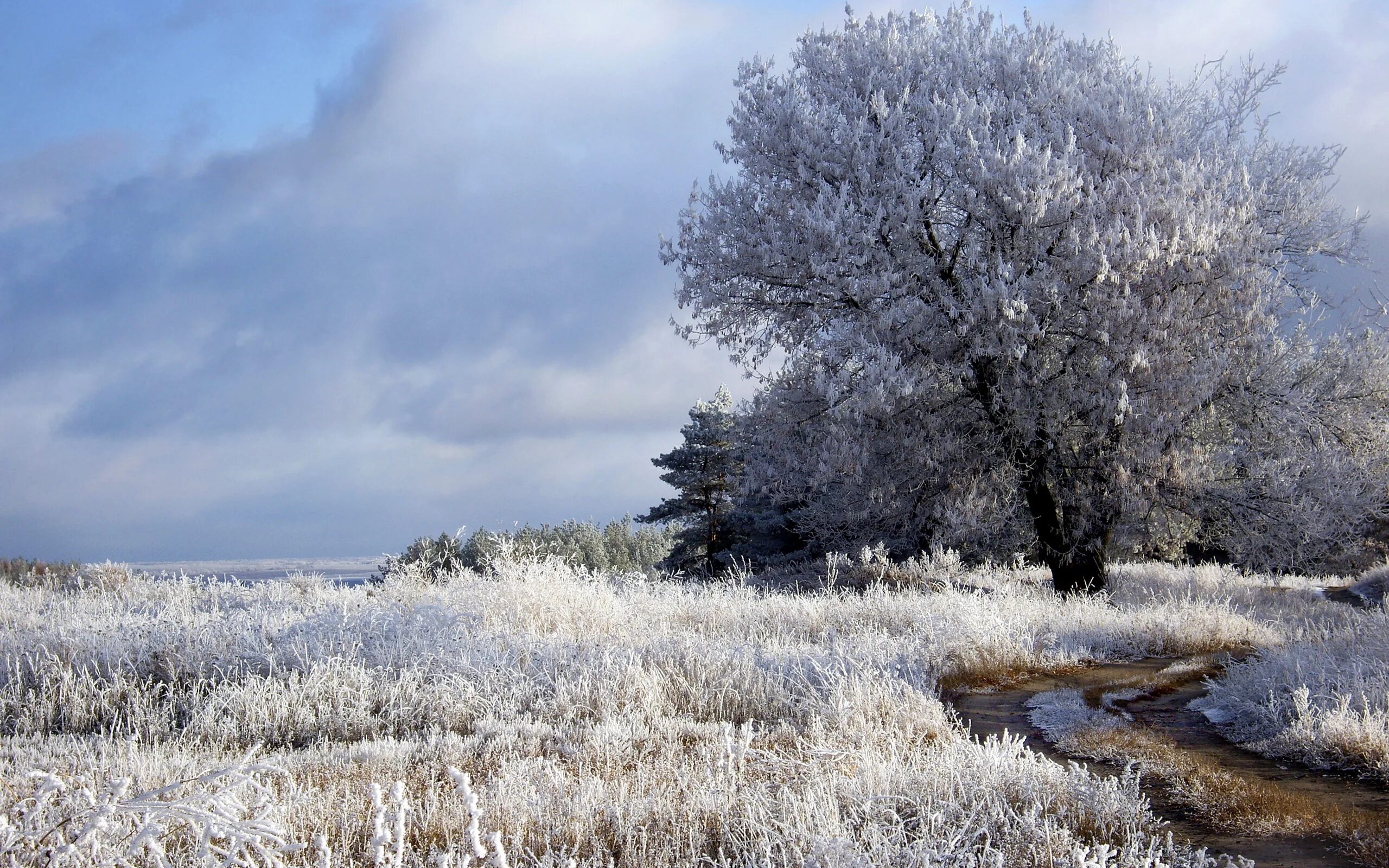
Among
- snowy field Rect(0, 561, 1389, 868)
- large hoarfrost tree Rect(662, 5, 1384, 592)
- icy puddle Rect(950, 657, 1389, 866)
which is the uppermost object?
large hoarfrost tree Rect(662, 5, 1384, 592)

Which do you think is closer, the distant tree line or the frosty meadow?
the frosty meadow

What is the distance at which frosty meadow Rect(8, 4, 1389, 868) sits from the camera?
3955 mm

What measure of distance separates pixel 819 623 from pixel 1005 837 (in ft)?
20.6

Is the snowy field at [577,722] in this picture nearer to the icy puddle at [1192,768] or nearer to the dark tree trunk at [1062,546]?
the icy puddle at [1192,768]

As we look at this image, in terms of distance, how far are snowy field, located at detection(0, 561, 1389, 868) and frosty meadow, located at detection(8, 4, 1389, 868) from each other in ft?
0.12

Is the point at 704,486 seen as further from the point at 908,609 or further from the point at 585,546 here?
the point at 908,609

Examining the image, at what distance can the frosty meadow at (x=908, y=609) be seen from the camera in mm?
3955

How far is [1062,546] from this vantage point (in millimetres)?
14914

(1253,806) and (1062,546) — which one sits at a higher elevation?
(1062,546)

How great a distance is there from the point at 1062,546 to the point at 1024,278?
505 centimetres

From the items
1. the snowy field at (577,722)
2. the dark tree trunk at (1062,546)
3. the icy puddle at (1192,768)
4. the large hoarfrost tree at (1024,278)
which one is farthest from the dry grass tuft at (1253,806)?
the dark tree trunk at (1062,546)

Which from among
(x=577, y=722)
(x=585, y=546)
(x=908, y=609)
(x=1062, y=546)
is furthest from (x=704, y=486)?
(x=577, y=722)

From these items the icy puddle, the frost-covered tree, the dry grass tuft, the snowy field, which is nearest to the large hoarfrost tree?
the snowy field

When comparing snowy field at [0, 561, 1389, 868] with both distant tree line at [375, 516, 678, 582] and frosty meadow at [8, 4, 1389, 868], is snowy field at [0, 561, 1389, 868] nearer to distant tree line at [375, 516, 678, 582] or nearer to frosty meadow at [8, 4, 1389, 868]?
frosty meadow at [8, 4, 1389, 868]
